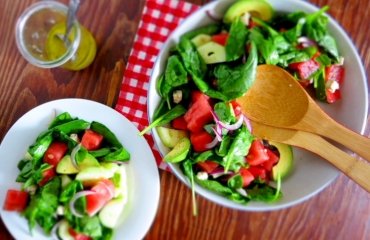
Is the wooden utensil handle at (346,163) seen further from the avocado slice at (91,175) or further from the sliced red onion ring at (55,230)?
the sliced red onion ring at (55,230)

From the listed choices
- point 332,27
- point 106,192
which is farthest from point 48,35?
point 332,27

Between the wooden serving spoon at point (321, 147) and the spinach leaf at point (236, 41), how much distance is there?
17cm

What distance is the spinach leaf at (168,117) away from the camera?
4.07 feet

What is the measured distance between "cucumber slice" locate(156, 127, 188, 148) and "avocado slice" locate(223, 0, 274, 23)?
0.32 metres

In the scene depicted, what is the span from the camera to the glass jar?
1.36 m

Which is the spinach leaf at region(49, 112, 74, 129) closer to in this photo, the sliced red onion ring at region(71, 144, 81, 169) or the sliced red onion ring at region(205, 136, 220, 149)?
the sliced red onion ring at region(71, 144, 81, 169)

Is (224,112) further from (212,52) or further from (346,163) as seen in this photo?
(346,163)

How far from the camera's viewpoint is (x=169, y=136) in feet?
4.16

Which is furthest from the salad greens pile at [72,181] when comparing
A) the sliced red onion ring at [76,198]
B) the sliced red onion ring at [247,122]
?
the sliced red onion ring at [247,122]

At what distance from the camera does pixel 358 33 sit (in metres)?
1.38

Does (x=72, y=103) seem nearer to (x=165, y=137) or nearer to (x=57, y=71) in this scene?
(x=57, y=71)

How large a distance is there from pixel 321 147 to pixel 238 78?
264 millimetres

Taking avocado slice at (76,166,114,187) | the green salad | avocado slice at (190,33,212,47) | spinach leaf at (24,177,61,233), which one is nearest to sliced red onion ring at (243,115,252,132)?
the green salad

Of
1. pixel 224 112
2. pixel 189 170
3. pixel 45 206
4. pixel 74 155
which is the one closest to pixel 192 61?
pixel 224 112
